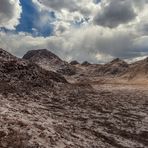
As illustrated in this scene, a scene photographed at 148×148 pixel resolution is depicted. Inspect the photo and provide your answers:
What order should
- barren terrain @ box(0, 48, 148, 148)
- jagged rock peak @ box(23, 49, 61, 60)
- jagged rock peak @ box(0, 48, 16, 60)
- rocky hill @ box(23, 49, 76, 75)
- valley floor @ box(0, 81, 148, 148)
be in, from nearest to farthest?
valley floor @ box(0, 81, 148, 148) < barren terrain @ box(0, 48, 148, 148) < jagged rock peak @ box(0, 48, 16, 60) < rocky hill @ box(23, 49, 76, 75) < jagged rock peak @ box(23, 49, 61, 60)

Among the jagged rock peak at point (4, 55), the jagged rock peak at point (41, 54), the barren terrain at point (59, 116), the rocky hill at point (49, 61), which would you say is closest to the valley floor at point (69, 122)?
the barren terrain at point (59, 116)

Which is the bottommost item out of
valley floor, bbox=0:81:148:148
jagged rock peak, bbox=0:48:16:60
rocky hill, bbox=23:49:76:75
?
valley floor, bbox=0:81:148:148

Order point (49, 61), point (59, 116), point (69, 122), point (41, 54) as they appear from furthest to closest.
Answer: point (41, 54) → point (49, 61) → point (59, 116) → point (69, 122)

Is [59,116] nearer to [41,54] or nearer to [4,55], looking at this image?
[4,55]

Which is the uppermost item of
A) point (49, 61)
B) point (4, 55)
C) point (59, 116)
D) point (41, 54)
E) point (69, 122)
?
point (41, 54)

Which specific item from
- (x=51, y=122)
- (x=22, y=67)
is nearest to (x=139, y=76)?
(x=22, y=67)

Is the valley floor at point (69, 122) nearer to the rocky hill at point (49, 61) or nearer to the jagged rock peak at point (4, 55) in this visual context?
the jagged rock peak at point (4, 55)

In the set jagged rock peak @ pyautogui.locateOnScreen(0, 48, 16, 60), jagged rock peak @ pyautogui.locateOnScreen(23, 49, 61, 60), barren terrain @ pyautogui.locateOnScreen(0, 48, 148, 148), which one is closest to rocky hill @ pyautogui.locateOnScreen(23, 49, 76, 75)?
jagged rock peak @ pyautogui.locateOnScreen(23, 49, 61, 60)

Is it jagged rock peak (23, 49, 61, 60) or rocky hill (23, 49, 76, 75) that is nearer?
rocky hill (23, 49, 76, 75)

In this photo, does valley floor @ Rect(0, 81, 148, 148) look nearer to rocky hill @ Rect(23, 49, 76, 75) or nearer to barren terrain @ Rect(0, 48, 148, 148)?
barren terrain @ Rect(0, 48, 148, 148)

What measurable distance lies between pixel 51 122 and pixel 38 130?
2527 mm

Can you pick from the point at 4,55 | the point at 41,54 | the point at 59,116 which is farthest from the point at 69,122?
the point at 41,54

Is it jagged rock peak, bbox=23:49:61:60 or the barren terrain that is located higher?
jagged rock peak, bbox=23:49:61:60

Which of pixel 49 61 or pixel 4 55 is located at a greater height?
pixel 49 61
